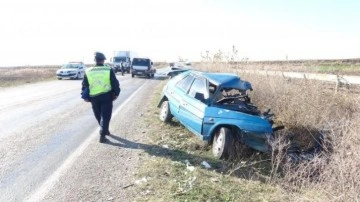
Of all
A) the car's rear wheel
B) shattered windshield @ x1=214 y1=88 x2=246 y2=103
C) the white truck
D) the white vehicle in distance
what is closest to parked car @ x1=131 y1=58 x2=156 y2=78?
the white vehicle in distance

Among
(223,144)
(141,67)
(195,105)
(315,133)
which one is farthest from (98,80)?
(141,67)

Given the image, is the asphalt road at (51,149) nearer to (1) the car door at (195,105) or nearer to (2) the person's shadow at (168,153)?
(2) the person's shadow at (168,153)

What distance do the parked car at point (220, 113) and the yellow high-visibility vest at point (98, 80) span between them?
1816 mm

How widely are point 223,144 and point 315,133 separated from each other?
237 centimetres

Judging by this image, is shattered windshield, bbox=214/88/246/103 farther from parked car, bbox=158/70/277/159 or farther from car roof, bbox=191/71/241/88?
car roof, bbox=191/71/241/88

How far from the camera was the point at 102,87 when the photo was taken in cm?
712

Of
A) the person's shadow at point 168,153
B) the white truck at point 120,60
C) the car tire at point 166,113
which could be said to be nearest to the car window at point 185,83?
the car tire at point 166,113

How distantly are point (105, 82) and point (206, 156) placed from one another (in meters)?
2.52

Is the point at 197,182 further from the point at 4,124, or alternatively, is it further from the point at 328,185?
the point at 4,124

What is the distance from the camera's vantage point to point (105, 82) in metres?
7.12

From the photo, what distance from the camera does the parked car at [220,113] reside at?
6.27 meters

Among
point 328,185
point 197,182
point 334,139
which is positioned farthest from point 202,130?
point 328,185

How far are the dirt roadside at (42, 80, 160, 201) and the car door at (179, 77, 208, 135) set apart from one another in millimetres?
1027

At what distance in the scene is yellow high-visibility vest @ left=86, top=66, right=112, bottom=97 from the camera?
7102mm
